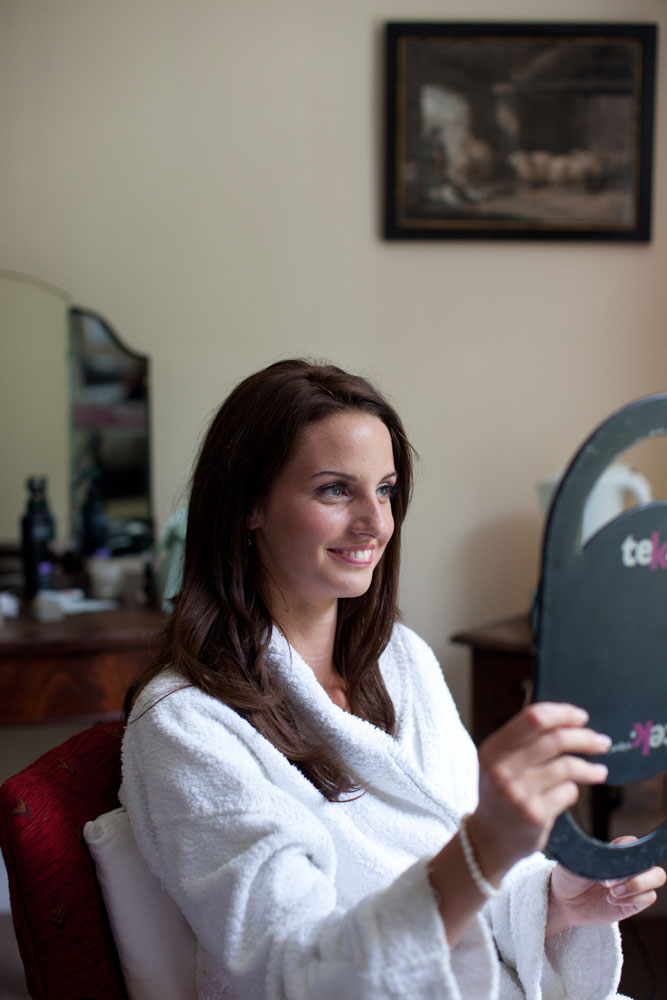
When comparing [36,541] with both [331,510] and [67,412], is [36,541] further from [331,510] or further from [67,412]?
[331,510]

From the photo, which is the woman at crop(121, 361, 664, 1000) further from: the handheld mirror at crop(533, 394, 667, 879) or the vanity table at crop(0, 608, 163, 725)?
the vanity table at crop(0, 608, 163, 725)

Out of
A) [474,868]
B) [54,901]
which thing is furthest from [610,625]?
[54,901]

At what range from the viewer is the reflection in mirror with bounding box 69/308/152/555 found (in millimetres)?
2627

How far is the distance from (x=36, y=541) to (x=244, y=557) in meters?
1.48

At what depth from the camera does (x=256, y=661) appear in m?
1.13

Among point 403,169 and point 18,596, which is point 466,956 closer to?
point 18,596

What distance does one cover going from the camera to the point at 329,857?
96 cm

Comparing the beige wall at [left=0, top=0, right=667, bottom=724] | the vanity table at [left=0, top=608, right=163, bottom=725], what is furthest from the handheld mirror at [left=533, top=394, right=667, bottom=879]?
the beige wall at [left=0, top=0, right=667, bottom=724]

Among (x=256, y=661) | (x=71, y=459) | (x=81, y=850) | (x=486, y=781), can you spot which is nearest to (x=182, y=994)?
(x=81, y=850)

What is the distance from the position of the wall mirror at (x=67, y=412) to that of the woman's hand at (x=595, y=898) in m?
1.82

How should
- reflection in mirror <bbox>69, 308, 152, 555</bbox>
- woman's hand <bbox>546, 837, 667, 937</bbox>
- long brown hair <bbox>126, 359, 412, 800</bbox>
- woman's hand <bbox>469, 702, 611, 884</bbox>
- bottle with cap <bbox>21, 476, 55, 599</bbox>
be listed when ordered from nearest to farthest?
woman's hand <bbox>469, 702, 611, 884</bbox> < woman's hand <bbox>546, 837, 667, 937</bbox> < long brown hair <bbox>126, 359, 412, 800</bbox> < bottle with cap <bbox>21, 476, 55, 599</bbox> < reflection in mirror <bbox>69, 308, 152, 555</bbox>

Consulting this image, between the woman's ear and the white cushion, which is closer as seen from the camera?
the white cushion

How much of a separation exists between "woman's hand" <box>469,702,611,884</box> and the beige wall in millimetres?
1954

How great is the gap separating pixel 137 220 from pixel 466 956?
2277 mm
